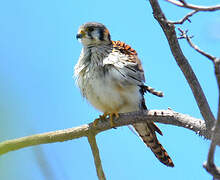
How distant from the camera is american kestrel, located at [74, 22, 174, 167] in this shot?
4.17 metres

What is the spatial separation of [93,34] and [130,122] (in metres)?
1.47

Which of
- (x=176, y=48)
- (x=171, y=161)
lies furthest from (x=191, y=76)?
(x=171, y=161)

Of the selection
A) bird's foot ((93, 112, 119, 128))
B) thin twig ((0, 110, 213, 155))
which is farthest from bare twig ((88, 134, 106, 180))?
bird's foot ((93, 112, 119, 128))

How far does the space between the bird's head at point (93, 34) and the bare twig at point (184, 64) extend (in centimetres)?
156

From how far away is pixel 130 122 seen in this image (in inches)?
145

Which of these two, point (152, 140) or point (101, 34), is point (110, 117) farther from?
point (101, 34)

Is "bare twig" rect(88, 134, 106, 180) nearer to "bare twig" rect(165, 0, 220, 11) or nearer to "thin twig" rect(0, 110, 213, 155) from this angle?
"thin twig" rect(0, 110, 213, 155)

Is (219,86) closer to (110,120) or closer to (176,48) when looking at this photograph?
(176,48)

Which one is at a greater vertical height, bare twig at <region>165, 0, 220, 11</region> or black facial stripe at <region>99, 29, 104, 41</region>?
black facial stripe at <region>99, 29, 104, 41</region>

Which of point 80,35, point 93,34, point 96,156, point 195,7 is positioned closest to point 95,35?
point 93,34

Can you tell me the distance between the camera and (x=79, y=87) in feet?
14.8

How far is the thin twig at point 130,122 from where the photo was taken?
10.3 feet

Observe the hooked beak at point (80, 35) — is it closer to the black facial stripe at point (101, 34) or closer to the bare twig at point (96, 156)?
the black facial stripe at point (101, 34)

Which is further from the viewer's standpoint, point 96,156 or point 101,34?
point 101,34
